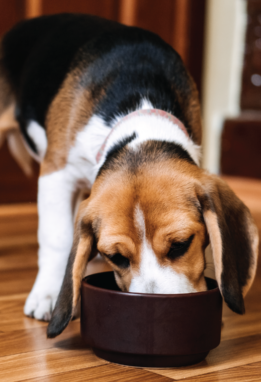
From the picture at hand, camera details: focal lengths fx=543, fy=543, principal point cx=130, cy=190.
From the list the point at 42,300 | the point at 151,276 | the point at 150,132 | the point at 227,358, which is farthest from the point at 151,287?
the point at 42,300

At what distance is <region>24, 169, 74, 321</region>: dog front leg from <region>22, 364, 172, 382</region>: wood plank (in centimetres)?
59

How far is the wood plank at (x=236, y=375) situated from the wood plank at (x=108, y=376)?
0.11m

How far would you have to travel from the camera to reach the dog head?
1.62 m

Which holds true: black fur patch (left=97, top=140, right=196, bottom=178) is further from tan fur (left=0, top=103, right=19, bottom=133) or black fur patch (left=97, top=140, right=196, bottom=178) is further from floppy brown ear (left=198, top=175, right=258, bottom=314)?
tan fur (left=0, top=103, right=19, bottom=133)

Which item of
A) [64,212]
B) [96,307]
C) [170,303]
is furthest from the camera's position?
[64,212]

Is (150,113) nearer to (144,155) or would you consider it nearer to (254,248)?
(144,155)

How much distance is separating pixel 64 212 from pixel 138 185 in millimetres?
736

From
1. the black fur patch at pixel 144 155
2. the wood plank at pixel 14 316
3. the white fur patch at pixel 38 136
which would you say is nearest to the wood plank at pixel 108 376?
the wood plank at pixel 14 316

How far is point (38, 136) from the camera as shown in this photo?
2.95m

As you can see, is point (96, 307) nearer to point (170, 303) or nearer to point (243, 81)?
point (170, 303)

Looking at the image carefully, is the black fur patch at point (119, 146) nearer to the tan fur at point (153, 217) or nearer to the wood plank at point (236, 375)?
the tan fur at point (153, 217)

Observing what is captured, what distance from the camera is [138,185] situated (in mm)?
1688

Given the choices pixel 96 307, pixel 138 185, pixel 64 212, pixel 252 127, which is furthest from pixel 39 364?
pixel 252 127

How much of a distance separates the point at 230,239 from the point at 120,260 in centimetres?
35
